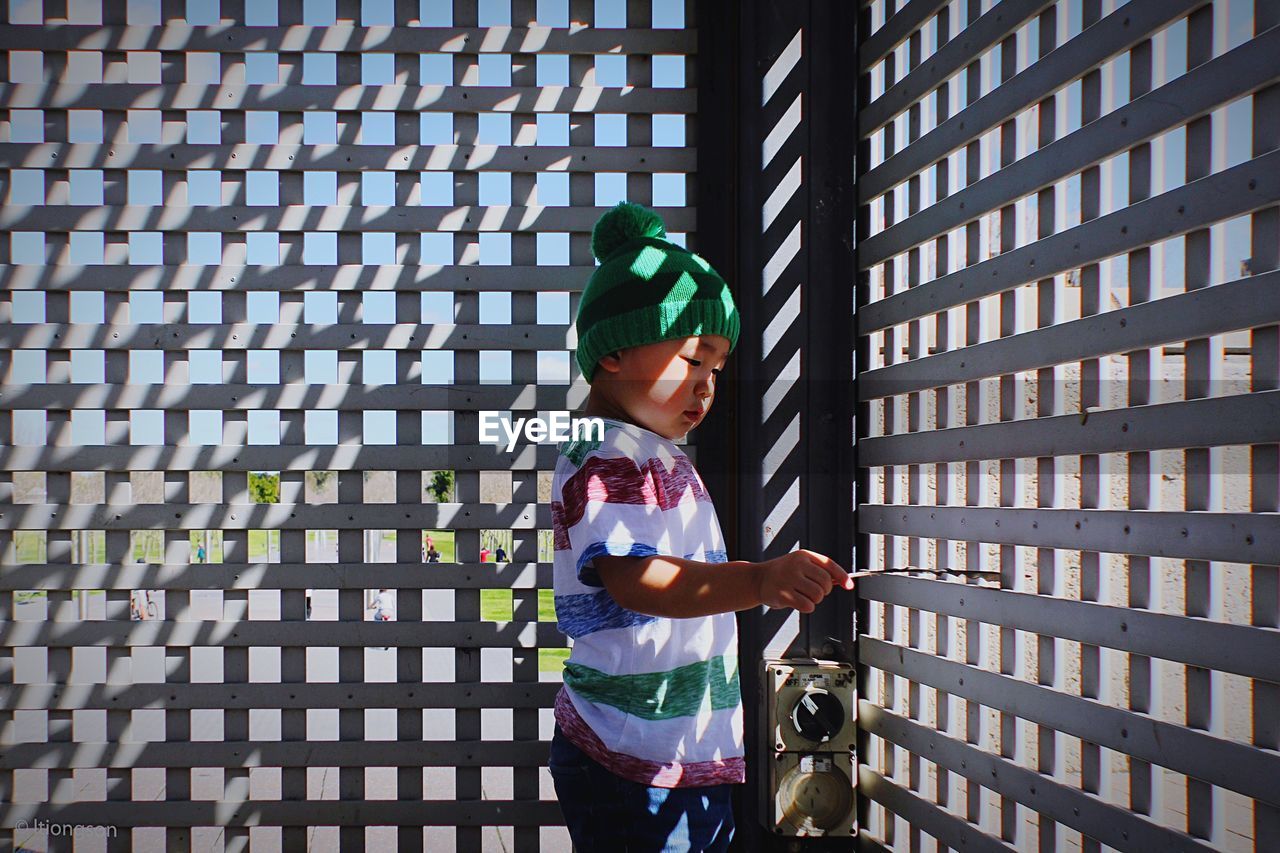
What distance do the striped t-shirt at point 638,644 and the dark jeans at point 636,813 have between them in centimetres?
2

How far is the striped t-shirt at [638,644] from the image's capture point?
1421mm

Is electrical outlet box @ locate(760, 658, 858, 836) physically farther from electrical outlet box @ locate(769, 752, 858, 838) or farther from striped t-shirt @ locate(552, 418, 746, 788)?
striped t-shirt @ locate(552, 418, 746, 788)

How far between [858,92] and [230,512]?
5.71 ft

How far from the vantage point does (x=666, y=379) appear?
1.53 meters

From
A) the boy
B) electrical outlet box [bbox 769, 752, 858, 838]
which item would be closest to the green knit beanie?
the boy

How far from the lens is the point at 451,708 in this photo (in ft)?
6.96

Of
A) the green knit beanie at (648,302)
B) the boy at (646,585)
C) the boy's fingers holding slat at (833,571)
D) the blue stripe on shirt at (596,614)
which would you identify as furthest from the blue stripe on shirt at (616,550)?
the green knit beanie at (648,302)

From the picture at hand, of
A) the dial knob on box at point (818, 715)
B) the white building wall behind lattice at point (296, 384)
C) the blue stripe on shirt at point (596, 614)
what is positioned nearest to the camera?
the blue stripe on shirt at point (596, 614)

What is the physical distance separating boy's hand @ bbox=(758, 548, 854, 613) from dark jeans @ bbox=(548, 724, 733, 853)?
42 cm

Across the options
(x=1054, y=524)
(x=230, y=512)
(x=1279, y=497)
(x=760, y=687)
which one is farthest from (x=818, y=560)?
(x=230, y=512)

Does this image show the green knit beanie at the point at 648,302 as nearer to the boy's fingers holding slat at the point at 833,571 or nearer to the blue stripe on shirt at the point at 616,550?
the blue stripe on shirt at the point at 616,550

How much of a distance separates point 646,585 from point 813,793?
2.80ft

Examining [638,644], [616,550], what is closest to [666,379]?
[616,550]

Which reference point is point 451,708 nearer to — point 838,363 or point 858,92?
point 838,363
